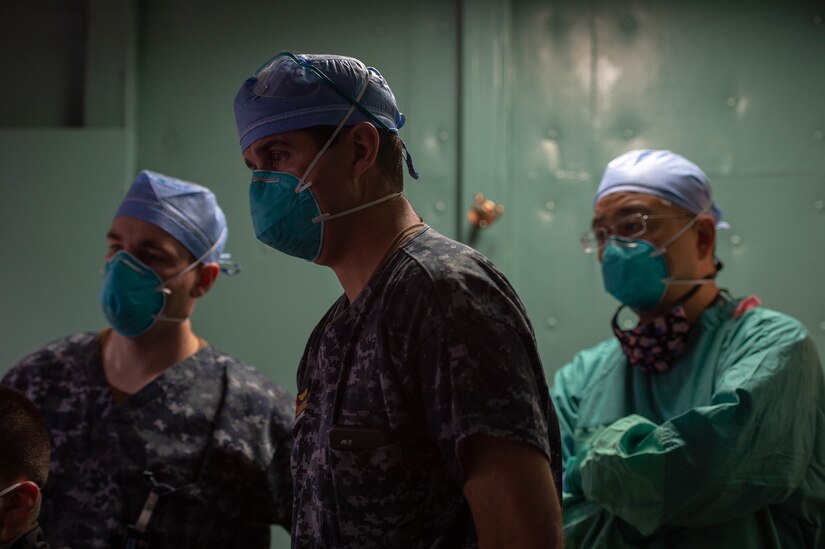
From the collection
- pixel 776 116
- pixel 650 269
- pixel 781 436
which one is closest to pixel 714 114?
pixel 776 116

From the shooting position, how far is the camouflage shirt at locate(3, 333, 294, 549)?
7.66ft

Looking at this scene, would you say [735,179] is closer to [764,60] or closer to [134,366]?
[764,60]

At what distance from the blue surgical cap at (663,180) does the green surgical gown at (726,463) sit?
443 millimetres

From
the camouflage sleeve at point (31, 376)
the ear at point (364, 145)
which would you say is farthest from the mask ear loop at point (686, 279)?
the camouflage sleeve at point (31, 376)

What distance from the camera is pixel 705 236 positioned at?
2670mm

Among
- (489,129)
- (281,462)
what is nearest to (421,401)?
(281,462)

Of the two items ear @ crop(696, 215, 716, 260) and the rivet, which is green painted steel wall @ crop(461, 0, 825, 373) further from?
the rivet

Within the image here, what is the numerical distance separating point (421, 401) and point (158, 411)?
1.43m

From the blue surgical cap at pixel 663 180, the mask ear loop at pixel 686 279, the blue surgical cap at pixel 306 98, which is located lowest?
the mask ear loop at pixel 686 279

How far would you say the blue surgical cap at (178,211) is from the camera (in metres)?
2.63

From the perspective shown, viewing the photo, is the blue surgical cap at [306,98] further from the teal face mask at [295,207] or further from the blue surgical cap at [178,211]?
the blue surgical cap at [178,211]

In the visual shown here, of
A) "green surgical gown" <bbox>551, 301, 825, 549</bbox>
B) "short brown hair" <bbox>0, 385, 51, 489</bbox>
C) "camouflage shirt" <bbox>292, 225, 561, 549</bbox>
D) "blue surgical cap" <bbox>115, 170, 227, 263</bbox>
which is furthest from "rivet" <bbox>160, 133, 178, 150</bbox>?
"camouflage shirt" <bbox>292, 225, 561, 549</bbox>

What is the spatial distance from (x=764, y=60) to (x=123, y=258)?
2692mm

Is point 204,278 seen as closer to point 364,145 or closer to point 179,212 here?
point 179,212
